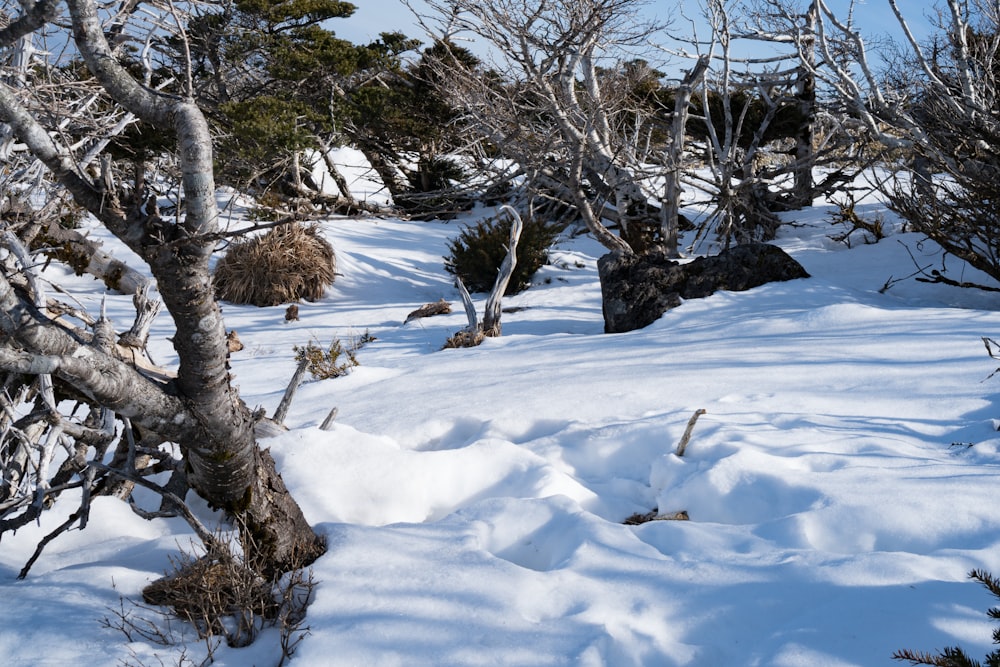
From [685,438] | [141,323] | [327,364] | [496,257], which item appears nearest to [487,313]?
[327,364]

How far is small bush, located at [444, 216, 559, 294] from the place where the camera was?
372 inches

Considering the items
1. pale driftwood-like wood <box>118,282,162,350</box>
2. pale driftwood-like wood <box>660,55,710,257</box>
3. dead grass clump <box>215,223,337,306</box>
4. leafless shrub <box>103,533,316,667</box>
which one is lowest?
leafless shrub <box>103,533,316,667</box>

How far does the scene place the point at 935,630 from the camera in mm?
1914

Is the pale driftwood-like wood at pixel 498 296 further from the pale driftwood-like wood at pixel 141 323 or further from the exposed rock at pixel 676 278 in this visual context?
the pale driftwood-like wood at pixel 141 323

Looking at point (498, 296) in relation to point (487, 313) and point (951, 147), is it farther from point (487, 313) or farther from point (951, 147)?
point (951, 147)

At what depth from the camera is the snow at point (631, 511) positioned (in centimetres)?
211

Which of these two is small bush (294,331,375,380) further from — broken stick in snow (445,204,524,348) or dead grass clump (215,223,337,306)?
dead grass clump (215,223,337,306)

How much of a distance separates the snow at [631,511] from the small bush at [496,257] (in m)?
3.49

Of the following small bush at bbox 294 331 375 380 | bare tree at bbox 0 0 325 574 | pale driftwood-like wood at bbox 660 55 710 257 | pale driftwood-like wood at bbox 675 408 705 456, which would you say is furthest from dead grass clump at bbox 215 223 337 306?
pale driftwood-like wood at bbox 675 408 705 456

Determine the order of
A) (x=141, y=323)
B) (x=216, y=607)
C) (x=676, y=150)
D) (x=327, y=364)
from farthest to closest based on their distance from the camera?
(x=676, y=150)
(x=327, y=364)
(x=141, y=323)
(x=216, y=607)

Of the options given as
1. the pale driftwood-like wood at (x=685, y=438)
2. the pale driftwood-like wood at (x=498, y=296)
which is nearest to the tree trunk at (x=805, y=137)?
the pale driftwood-like wood at (x=498, y=296)

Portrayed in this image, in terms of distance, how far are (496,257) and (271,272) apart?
108 inches

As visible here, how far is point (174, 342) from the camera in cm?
240

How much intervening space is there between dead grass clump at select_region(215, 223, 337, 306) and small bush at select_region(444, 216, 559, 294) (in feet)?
5.87
